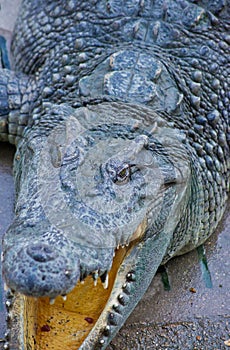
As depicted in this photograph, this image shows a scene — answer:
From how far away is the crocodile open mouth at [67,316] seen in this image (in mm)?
2801

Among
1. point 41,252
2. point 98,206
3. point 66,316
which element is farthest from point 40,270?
point 66,316

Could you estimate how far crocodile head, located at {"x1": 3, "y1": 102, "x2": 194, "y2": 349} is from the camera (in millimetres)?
2434

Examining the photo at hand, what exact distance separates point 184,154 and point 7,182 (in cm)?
127

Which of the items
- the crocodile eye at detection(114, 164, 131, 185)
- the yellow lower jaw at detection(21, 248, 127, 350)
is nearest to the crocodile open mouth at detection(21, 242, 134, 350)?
the yellow lower jaw at detection(21, 248, 127, 350)

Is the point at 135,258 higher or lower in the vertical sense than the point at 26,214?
lower

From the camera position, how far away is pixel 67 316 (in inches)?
117

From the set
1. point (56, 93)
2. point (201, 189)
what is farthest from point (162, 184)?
point (56, 93)

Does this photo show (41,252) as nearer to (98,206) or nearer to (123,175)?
(98,206)

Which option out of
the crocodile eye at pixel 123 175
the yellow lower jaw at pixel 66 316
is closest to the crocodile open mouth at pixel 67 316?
the yellow lower jaw at pixel 66 316

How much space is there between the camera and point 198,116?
372cm

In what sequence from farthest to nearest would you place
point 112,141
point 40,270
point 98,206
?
point 112,141 → point 98,206 → point 40,270

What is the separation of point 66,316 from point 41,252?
27.4 inches

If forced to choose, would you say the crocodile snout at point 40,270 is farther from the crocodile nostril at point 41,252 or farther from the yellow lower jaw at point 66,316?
the yellow lower jaw at point 66,316

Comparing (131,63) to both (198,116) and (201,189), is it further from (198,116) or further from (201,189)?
(201,189)
